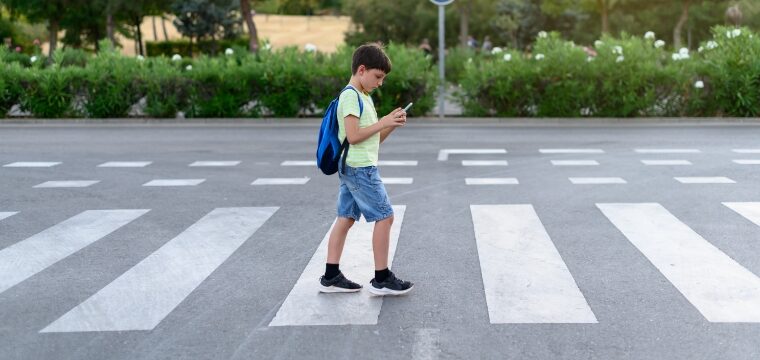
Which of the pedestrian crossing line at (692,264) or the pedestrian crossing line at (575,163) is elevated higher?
the pedestrian crossing line at (692,264)

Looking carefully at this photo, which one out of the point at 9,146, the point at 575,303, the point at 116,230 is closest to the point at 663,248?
Result: the point at 575,303

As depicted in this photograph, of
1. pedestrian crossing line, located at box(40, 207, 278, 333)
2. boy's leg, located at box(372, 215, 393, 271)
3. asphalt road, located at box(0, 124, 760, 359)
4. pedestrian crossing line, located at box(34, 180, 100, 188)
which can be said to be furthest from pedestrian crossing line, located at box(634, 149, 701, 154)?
boy's leg, located at box(372, 215, 393, 271)

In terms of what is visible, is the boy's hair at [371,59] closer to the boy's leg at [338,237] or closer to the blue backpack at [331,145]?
the blue backpack at [331,145]

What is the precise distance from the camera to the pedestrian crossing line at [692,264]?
19.0 feet

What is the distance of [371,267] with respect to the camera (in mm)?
7000

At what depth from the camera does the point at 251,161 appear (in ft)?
45.3

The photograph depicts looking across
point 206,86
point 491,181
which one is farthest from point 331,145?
point 206,86

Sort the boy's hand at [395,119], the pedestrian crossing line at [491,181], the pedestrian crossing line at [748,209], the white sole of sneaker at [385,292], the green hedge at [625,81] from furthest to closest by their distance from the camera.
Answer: the green hedge at [625,81]
the pedestrian crossing line at [491,181]
the pedestrian crossing line at [748,209]
the white sole of sneaker at [385,292]
the boy's hand at [395,119]

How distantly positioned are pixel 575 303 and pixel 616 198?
442 centimetres

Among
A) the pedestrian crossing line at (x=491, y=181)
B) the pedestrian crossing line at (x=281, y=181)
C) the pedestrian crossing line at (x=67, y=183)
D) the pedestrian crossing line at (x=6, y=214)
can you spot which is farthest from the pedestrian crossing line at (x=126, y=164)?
the pedestrian crossing line at (x=491, y=181)

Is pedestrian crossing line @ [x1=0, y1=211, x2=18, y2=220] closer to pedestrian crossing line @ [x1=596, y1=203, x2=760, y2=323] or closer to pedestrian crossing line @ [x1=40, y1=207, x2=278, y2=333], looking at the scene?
pedestrian crossing line @ [x1=40, y1=207, x2=278, y2=333]

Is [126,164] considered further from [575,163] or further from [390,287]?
[390,287]

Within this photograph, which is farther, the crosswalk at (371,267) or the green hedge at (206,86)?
the green hedge at (206,86)

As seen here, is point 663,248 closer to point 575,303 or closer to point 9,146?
point 575,303
